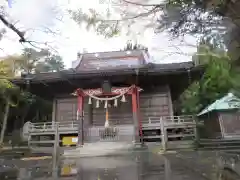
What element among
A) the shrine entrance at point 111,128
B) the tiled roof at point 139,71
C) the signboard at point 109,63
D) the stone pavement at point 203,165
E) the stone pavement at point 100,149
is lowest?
the stone pavement at point 203,165

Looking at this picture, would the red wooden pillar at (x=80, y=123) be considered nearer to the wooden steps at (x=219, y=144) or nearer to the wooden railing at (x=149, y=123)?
the wooden railing at (x=149, y=123)

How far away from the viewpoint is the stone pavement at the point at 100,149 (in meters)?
12.9

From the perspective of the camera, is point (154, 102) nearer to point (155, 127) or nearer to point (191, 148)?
point (155, 127)

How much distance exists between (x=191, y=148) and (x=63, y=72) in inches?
356

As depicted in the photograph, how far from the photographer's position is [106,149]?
43.7ft

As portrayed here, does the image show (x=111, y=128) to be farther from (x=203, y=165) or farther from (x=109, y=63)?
(x=203, y=165)

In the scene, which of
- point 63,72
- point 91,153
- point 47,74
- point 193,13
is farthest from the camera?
point 47,74

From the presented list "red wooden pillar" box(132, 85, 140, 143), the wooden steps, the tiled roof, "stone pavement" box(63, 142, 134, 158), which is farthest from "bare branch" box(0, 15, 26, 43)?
the wooden steps

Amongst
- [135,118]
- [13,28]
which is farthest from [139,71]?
[13,28]

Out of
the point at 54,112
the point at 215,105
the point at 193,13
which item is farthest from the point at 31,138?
the point at 193,13

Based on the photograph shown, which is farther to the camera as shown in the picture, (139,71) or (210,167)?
(139,71)

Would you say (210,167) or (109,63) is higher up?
(109,63)

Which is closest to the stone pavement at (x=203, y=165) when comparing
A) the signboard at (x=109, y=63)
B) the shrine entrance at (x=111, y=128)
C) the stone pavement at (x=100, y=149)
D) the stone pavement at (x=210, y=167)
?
the stone pavement at (x=210, y=167)

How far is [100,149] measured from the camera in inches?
528
